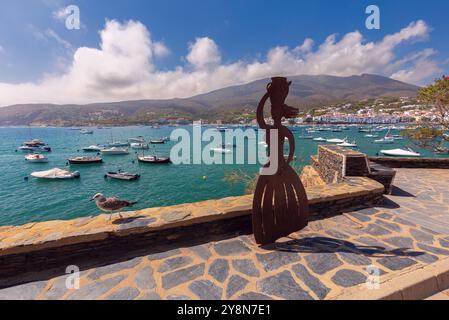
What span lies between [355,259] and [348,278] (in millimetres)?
544

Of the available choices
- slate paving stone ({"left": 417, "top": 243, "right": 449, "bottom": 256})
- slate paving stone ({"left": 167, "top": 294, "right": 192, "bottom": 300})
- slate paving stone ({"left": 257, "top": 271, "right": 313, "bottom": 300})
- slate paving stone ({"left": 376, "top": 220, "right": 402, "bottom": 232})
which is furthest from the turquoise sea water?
slate paving stone ({"left": 167, "top": 294, "right": 192, "bottom": 300})

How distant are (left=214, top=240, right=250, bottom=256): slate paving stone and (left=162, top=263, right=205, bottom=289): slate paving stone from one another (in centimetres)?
48

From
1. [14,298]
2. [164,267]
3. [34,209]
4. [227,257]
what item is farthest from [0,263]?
[34,209]

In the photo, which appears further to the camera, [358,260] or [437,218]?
[437,218]

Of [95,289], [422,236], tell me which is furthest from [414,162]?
[95,289]

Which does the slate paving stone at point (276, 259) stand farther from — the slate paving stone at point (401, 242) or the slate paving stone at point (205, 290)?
the slate paving stone at point (401, 242)

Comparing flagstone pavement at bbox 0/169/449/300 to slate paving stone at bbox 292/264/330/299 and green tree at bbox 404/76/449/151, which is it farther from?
green tree at bbox 404/76/449/151

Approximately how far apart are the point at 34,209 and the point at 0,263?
22798 millimetres

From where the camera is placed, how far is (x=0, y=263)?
2.64m

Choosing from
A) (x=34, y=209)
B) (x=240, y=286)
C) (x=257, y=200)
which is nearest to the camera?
(x=240, y=286)

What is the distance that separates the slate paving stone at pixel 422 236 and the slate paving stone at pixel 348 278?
6.27 ft

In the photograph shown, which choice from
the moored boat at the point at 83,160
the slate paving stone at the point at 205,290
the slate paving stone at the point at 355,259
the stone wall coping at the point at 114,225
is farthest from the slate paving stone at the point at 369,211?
the moored boat at the point at 83,160

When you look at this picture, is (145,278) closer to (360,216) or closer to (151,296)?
(151,296)
